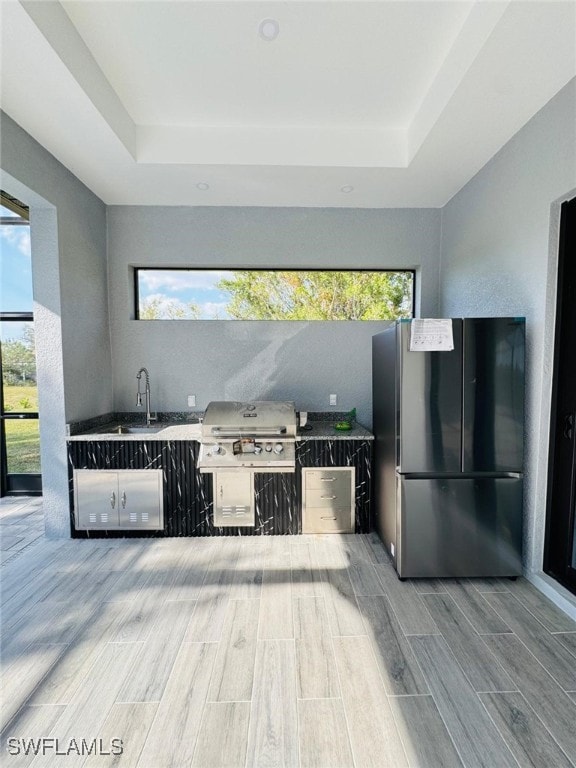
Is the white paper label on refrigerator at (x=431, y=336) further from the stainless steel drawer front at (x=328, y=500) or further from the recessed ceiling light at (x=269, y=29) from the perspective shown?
the recessed ceiling light at (x=269, y=29)

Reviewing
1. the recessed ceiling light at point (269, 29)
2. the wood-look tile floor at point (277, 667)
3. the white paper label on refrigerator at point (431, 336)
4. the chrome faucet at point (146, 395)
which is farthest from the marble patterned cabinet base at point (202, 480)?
the recessed ceiling light at point (269, 29)

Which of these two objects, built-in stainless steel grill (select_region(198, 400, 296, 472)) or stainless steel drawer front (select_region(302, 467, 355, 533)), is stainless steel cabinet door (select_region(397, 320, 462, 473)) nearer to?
stainless steel drawer front (select_region(302, 467, 355, 533))

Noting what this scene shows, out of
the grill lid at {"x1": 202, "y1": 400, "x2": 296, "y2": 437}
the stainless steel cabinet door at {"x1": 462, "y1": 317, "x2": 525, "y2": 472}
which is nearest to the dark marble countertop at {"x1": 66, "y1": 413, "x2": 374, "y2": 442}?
the grill lid at {"x1": 202, "y1": 400, "x2": 296, "y2": 437}

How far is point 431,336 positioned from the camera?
2211 millimetres

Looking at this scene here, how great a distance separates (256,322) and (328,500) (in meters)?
1.74

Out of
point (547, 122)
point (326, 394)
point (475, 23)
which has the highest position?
point (475, 23)

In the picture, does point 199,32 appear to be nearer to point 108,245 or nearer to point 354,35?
point 354,35

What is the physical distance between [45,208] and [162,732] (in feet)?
10.5

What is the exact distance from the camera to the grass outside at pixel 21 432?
3.61 m

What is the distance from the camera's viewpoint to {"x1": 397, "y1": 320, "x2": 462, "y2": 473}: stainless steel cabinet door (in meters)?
2.24

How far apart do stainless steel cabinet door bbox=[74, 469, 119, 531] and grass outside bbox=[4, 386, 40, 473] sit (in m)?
1.26

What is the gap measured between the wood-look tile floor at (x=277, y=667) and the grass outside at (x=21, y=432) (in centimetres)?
151

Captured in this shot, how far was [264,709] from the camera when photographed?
1434 mm

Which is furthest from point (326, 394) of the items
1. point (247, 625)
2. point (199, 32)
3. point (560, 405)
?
point (199, 32)
